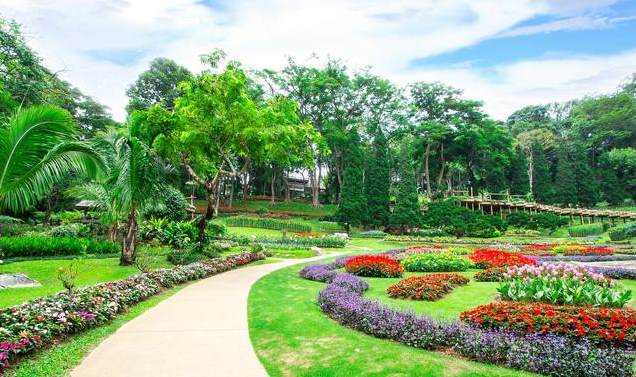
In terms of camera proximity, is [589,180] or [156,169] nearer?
[156,169]

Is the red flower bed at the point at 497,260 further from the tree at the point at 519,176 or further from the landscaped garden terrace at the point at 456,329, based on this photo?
the tree at the point at 519,176

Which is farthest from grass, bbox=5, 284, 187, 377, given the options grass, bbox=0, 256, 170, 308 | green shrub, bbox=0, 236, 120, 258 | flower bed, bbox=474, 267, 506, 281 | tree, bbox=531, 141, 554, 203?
tree, bbox=531, 141, 554, 203

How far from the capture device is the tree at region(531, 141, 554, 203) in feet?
175

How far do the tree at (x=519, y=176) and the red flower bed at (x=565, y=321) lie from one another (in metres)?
51.0

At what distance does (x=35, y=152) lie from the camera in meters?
9.20

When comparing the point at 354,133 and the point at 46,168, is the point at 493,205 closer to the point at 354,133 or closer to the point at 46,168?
the point at 354,133

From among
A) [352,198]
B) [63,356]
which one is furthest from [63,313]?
[352,198]

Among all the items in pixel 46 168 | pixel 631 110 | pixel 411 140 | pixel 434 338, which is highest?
pixel 631 110

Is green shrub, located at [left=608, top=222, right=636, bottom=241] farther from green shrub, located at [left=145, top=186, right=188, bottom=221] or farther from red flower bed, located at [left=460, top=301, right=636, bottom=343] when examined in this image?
green shrub, located at [left=145, top=186, right=188, bottom=221]

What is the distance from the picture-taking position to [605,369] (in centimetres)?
466

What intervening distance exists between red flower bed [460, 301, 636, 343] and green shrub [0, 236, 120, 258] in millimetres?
13286

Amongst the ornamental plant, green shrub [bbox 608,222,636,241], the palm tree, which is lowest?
green shrub [bbox 608,222,636,241]

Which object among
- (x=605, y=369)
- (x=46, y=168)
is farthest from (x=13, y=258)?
(x=605, y=369)

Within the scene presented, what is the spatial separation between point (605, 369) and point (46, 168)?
1032cm
